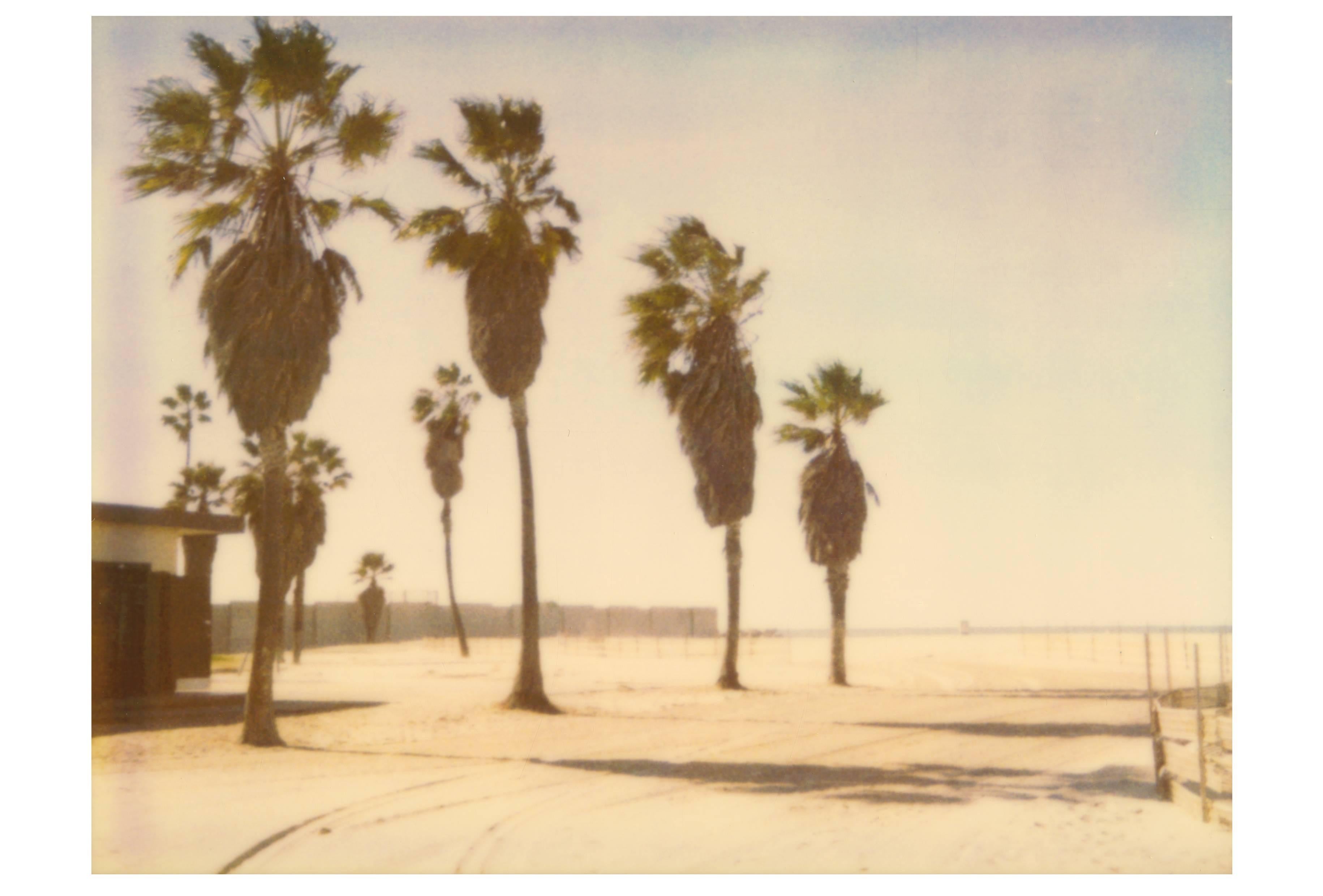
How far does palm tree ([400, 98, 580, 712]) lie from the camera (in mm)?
20516

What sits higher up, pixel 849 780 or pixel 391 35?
pixel 391 35

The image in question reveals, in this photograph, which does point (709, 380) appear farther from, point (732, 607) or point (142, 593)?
point (142, 593)

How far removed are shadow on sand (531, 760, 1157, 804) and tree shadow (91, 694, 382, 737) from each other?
688cm

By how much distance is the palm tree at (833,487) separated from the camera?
30516 mm

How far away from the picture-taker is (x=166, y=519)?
Result: 2159 centimetres

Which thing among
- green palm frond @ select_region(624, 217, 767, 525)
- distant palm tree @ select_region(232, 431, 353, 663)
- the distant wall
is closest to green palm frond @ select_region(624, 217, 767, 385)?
green palm frond @ select_region(624, 217, 767, 525)

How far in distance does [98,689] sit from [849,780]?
11.0 meters

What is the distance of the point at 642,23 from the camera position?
43.7 feet

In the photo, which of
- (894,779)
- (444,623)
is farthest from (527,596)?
(444,623)

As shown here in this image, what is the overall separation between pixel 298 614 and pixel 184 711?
1644 cm

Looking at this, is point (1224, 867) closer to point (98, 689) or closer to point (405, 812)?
point (405, 812)

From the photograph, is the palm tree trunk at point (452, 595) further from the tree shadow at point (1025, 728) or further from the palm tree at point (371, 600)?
the tree shadow at point (1025, 728)

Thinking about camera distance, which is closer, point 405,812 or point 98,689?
point 405,812

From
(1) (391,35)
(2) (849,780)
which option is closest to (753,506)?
(2) (849,780)
